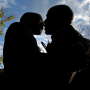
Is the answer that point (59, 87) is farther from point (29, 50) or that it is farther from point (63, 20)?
point (63, 20)

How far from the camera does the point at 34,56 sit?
0.69m

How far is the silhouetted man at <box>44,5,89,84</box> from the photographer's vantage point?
65 cm

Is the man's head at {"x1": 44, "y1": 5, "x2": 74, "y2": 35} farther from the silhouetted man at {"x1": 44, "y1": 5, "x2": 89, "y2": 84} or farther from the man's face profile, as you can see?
the man's face profile

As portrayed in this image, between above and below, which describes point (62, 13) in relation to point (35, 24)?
above

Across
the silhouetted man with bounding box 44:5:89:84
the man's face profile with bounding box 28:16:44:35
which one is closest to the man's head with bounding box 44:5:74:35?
the silhouetted man with bounding box 44:5:89:84

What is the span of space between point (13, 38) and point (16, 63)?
1.00 ft

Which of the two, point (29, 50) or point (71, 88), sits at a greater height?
point (29, 50)

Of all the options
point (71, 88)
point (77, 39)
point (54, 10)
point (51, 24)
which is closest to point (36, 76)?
point (71, 88)

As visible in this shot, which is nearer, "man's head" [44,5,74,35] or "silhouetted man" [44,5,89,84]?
"silhouetted man" [44,5,89,84]

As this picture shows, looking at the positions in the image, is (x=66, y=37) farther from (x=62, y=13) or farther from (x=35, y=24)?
(x=35, y=24)

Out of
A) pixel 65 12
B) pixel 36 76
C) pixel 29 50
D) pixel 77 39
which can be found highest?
pixel 65 12

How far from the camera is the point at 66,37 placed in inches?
44.9

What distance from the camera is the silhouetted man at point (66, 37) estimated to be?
645 millimetres

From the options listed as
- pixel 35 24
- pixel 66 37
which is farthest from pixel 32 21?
pixel 66 37
